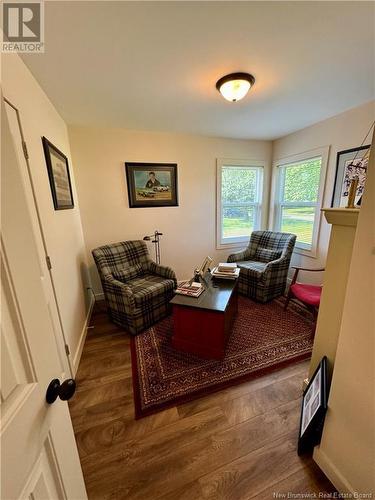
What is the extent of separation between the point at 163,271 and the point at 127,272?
47 cm

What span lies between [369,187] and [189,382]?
5.75 feet

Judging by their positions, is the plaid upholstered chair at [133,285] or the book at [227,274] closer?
the plaid upholstered chair at [133,285]

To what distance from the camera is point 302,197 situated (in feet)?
10.3

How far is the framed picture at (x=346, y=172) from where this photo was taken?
2287 millimetres

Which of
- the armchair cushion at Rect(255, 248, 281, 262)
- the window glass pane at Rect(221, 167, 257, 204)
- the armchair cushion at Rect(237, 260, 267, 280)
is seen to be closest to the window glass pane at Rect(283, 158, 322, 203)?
the window glass pane at Rect(221, 167, 257, 204)

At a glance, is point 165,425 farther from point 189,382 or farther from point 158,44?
point 158,44

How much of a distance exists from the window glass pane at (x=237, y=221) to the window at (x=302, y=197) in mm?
467

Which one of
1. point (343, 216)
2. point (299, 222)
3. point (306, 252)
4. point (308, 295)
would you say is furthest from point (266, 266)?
point (343, 216)

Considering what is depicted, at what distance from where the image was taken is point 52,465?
612mm

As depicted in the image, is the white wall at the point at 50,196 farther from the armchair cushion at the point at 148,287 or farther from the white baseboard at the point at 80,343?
the armchair cushion at the point at 148,287

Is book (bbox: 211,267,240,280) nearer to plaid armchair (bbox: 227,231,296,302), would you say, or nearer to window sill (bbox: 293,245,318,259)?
plaid armchair (bbox: 227,231,296,302)

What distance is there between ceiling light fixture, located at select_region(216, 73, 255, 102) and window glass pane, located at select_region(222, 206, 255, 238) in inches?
80.6

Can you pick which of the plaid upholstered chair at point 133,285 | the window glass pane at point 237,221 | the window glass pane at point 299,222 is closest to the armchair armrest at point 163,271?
the plaid upholstered chair at point 133,285

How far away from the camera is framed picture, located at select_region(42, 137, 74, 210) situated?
1732 millimetres
